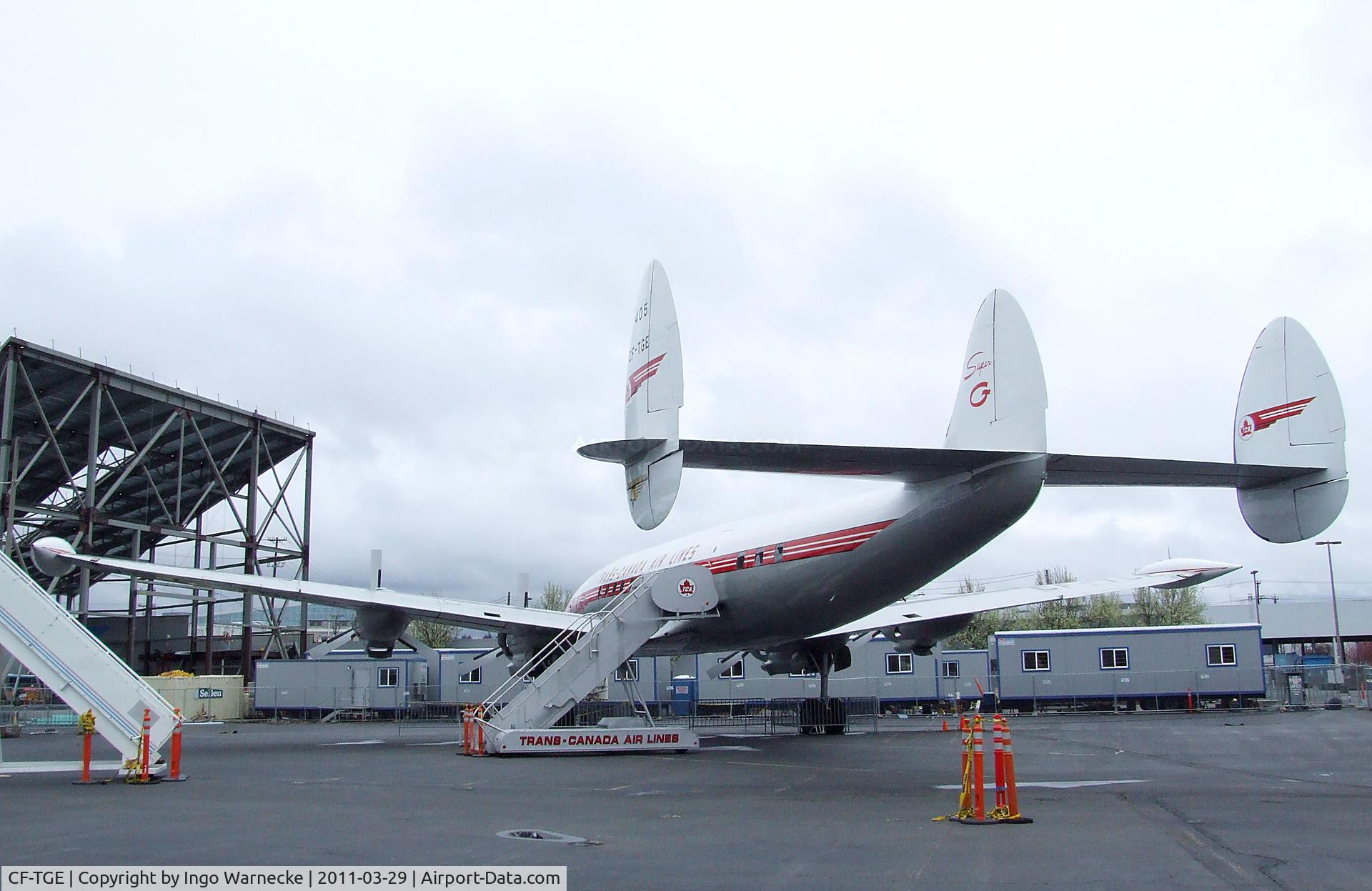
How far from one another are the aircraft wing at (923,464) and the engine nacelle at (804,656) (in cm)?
1228

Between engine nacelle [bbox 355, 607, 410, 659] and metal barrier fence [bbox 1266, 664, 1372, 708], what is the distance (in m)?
34.0

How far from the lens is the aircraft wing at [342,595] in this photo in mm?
21422

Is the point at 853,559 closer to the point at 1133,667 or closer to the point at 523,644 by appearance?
the point at 523,644

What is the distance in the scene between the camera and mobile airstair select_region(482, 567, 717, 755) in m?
20.0

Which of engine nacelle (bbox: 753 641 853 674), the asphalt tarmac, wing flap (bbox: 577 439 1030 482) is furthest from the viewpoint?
engine nacelle (bbox: 753 641 853 674)

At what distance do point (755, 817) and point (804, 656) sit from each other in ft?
51.8

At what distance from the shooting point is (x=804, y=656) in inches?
1043

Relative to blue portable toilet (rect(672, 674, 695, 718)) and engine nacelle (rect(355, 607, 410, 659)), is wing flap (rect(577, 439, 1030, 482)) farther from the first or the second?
blue portable toilet (rect(672, 674, 695, 718))

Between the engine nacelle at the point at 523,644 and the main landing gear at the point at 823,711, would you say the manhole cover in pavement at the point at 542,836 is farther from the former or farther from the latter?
the main landing gear at the point at 823,711

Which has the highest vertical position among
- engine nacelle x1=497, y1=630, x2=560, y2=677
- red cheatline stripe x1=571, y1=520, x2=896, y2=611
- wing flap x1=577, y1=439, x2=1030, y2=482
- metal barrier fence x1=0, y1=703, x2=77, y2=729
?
wing flap x1=577, y1=439, x2=1030, y2=482

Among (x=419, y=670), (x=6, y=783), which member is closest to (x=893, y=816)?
(x=6, y=783)

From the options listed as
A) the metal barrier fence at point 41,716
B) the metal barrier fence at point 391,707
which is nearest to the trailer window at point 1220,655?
the metal barrier fence at point 391,707

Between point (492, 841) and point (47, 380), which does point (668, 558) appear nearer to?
point (492, 841)
